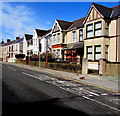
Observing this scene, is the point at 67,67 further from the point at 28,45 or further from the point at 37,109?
the point at 28,45

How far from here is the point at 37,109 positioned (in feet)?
16.7

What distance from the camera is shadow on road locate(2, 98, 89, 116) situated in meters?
4.74

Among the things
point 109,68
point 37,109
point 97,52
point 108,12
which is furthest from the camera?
point 108,12

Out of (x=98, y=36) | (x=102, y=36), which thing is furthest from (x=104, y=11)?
(x=102, y=36)

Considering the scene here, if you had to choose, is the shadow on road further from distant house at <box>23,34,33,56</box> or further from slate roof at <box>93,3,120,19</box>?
distant house at <box>23,34,33,56</box>

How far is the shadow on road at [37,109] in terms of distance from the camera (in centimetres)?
474

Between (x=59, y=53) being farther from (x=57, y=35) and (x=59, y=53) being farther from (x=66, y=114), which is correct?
(x=66, y=114)

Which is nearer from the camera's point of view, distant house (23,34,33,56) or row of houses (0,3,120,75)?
row of houses (0,3,120,75)

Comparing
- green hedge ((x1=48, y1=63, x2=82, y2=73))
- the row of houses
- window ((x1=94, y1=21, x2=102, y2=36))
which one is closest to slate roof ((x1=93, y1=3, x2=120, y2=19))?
the row of houses

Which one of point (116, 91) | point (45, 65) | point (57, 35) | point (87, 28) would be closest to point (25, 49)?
point (57, 35)

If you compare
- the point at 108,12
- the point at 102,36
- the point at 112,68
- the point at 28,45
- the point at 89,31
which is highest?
the point at 108,12

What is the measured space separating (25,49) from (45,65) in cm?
2617

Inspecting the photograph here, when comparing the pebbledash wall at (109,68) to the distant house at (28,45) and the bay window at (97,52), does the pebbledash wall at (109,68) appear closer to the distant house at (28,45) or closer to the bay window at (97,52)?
the bay window at (97,52)

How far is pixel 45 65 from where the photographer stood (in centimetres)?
2316
